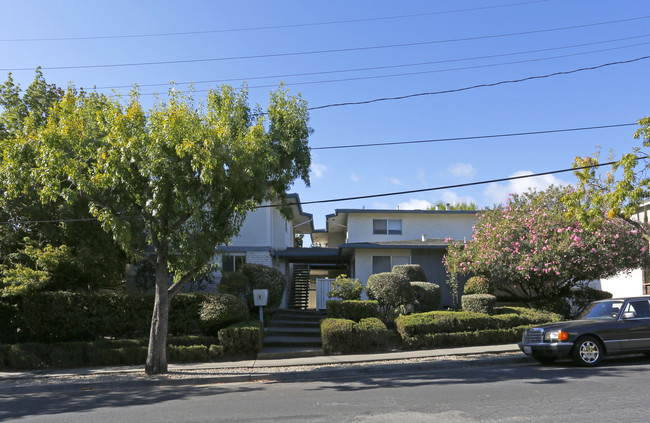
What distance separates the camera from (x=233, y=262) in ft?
69.1

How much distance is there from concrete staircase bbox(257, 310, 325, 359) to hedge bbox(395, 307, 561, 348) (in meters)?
2.67

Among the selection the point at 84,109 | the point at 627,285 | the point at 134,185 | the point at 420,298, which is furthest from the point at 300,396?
the point at 627,285

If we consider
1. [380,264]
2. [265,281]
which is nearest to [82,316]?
[265,281]

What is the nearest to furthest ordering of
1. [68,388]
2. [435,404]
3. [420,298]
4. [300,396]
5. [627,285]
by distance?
[435,404], [300,396], [68,388], [420,298], [627,285]

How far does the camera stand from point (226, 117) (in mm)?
12172

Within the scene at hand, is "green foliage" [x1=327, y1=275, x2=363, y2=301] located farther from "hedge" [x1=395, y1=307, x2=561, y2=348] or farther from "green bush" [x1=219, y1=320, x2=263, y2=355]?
"green bush" [x1=219, y1=320, x2=263, y2=355]

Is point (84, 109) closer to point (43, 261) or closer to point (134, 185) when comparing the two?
point (134, 185)

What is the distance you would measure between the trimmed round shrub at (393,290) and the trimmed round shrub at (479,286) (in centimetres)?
266

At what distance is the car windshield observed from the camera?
470 inches

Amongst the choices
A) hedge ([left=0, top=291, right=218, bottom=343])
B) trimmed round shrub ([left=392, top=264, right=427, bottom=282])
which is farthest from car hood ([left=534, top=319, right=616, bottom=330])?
hedge ([left=0, top=291, right=218, bottom=343])

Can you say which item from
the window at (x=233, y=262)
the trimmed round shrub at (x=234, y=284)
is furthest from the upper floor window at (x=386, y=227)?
the trimmed round shrub at (x=234, y=284)

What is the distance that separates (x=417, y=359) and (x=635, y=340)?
16.4 feet

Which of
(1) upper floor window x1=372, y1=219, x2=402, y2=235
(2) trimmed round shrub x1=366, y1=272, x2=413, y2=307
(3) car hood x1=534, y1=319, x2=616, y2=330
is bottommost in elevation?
(3) car hood x1=534, y1=319, x2=616, y2=330

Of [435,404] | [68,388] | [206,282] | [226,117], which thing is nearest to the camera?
[435,404]
